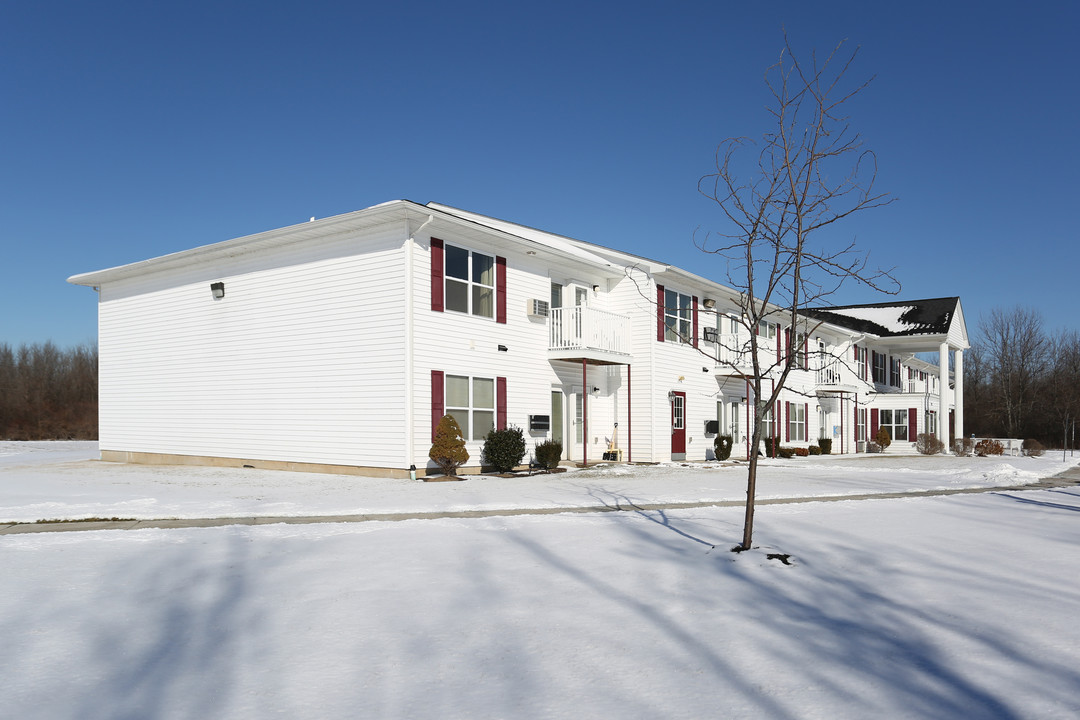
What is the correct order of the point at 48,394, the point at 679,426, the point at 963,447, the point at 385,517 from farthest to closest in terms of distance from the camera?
the point at 48,394 < the point at 963,447 < the point at 679,426 < the point at 385,517

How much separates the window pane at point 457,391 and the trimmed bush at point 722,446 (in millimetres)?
10513

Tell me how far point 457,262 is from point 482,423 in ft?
11.9

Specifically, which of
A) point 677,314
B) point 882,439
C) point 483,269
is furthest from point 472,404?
point 882,439

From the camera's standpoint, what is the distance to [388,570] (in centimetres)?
646

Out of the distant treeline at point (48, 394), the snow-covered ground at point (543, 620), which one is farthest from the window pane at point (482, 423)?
the distant treeline at point (48, 394)

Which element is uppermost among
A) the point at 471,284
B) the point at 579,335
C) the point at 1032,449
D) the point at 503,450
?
the point at 471,284

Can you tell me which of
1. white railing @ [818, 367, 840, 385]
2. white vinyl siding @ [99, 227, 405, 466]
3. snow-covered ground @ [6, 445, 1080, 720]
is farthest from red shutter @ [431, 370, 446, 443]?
white railing @ [818, 367, 840, 385]

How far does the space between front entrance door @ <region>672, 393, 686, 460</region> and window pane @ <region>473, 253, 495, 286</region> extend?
8282 millimetres

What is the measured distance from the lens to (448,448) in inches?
613

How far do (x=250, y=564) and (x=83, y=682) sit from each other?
254 centimetres

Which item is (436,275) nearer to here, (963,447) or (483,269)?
(483,269)

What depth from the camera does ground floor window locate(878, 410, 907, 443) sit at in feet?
127

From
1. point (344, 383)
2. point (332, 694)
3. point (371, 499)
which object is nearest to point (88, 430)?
point (344, 383)

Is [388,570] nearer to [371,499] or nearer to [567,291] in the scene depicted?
[371,499]
